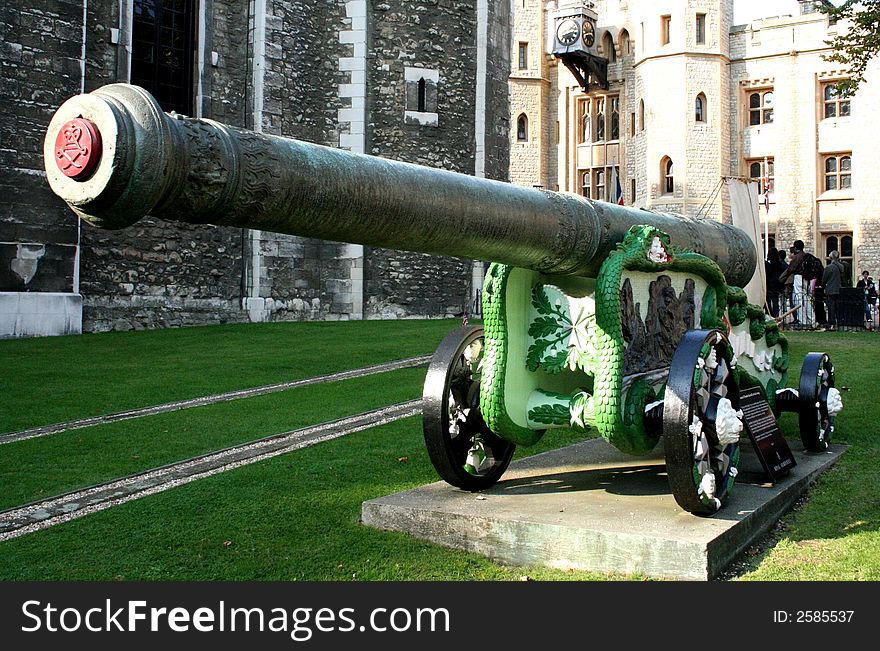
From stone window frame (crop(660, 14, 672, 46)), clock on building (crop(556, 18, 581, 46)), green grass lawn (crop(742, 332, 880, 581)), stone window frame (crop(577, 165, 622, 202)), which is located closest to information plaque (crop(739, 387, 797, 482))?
green grass lawn (crop(742, 332, 880, 581))

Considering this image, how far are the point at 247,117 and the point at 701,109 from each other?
73.3 feet

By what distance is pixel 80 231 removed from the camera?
1480 centimetres

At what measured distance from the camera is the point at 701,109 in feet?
114

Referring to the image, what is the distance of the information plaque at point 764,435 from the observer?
4641 millimetres

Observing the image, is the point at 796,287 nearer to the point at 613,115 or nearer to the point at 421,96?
the point at 421,96

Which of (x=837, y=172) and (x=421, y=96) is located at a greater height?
(x=837, y=172)

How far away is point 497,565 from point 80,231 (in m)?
12.6

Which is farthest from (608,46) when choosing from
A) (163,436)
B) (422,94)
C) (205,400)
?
(163,436)

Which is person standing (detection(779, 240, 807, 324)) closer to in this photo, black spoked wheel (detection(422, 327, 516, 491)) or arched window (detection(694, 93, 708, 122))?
black spoked wheel (detection(422, 327, 516, 491))

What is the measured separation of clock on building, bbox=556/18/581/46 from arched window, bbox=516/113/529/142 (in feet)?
14.0

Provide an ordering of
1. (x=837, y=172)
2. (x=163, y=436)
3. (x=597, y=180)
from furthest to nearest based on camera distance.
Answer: (x=597, y=180)
(x=837, y=172)
(x=163, y=436)

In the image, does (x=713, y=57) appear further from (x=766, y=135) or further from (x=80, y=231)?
(x=80, y=231)

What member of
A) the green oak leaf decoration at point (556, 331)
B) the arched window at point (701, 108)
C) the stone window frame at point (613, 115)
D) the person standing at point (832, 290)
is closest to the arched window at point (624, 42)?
the stone window frame at point (613, 115)

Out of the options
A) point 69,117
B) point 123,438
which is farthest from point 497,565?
point 123,438
